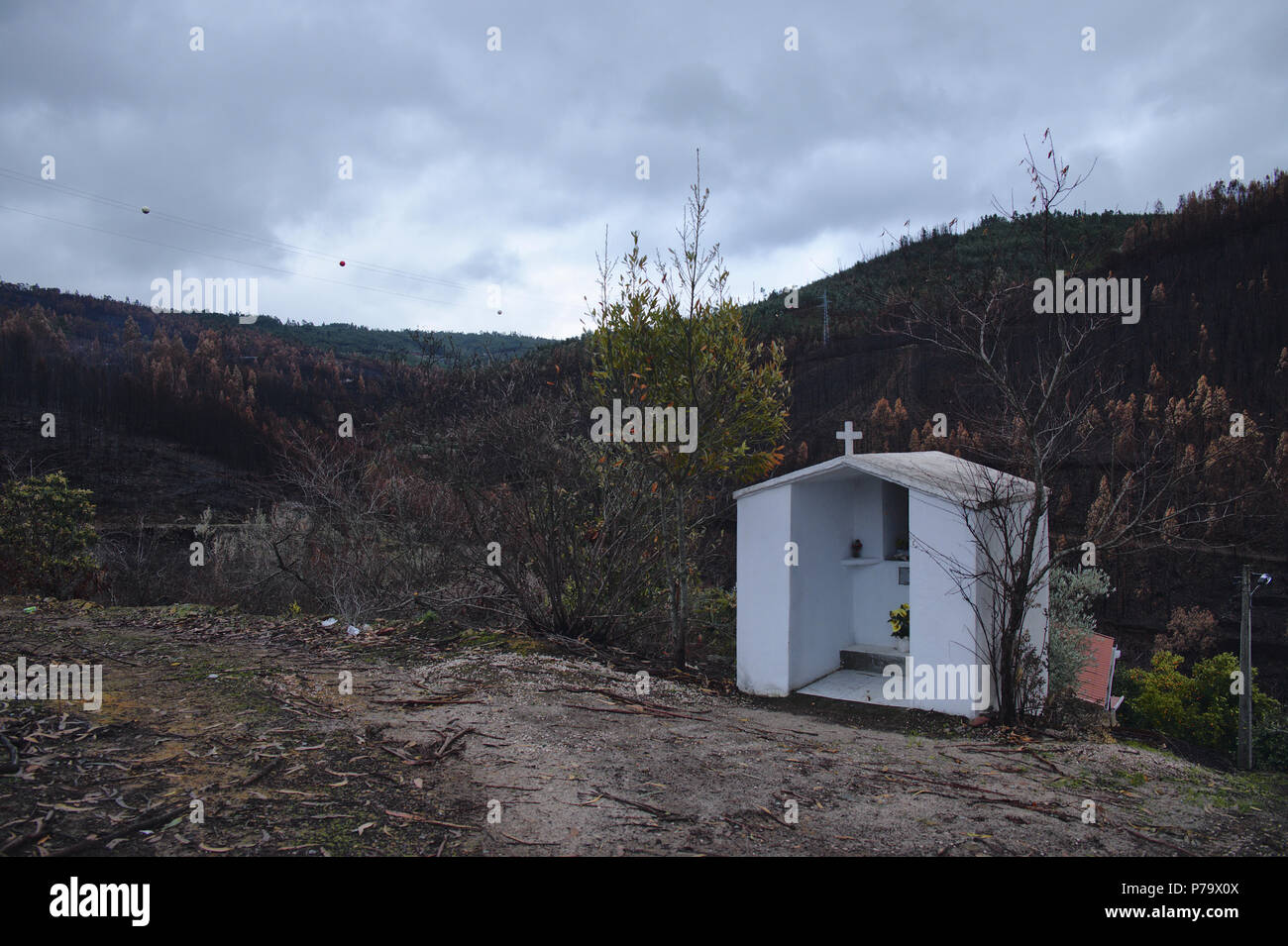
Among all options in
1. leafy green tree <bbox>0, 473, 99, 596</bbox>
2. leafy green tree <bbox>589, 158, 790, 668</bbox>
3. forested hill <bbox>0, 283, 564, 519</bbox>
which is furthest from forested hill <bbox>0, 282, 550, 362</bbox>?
leafy green tree <bbox>589, 158, 790, 668</bbox>

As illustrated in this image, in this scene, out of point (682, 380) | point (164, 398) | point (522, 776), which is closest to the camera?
point (522, 776)

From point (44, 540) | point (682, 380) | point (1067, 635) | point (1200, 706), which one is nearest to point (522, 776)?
point (682, 380)

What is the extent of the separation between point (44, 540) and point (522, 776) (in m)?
13.0

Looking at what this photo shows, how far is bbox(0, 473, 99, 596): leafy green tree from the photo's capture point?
11898 mm

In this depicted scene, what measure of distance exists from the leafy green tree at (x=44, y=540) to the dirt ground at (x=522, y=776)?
700 cm

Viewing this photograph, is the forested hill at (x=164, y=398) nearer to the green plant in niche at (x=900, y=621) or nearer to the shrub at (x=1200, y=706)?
the green plant in niche at (x=900, y=621)

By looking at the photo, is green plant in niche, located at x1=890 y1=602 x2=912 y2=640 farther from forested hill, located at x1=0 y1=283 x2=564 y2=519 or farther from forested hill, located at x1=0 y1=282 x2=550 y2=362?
forested hill, located at x1=0 y1=282 x2=550 y2=362

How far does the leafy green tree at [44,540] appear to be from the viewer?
39.0 ft

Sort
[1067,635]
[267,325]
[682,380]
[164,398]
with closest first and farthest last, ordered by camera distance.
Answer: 1. [682,380]
2. [1067,635]
3. [164,398]
4. [267,325]

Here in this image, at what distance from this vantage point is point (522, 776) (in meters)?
3.73

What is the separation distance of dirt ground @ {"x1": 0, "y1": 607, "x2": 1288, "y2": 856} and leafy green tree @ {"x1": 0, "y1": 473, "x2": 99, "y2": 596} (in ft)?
23.0

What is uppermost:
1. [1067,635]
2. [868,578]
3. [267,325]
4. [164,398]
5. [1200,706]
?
[267,325]

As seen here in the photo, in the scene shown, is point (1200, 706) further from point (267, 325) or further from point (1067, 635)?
point (267, 325)

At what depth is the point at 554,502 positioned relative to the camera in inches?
316
